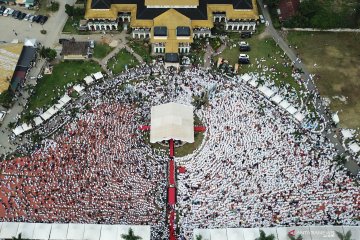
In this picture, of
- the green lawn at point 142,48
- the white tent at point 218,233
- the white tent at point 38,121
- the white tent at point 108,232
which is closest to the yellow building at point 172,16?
the green lawn at point 142,48

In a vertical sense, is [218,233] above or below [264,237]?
above

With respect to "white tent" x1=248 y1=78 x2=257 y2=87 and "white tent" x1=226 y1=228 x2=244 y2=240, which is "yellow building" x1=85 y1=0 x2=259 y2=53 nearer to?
"white tent" x1=248 y1=78 x2=257 y2=87

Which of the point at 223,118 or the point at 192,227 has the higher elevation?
the point at 223,118

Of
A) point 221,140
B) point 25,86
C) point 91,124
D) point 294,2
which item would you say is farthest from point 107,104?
point 294,2

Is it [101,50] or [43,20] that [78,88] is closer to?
[101,50]

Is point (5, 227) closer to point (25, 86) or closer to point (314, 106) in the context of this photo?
point (25, 86)

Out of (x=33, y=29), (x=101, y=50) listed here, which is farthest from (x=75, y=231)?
(x=33, y=29)

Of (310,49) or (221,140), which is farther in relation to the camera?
(310,49)
